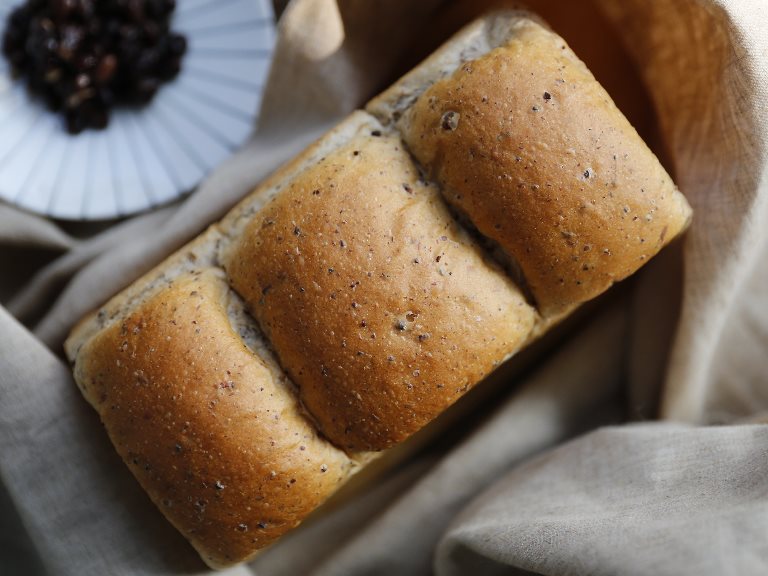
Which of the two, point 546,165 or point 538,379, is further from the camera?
point 538,379

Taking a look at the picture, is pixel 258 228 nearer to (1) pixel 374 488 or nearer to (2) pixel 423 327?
(2) pixel 423 327

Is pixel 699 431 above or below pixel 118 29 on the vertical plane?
below

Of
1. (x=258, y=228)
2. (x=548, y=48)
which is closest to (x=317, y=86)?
(x=258, y=228)

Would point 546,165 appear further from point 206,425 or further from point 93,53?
point 93,53

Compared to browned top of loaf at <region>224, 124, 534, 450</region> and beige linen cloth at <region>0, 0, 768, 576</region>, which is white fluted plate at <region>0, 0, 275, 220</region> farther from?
browned top of loaf at <region>224, 124, 534, 450</region>

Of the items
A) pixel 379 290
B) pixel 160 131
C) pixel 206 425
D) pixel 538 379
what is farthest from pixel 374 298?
pixel 160 131

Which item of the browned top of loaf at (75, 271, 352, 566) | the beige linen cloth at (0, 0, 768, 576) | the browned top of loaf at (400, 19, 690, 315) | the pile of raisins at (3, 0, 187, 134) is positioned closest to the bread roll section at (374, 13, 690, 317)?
the browned top of loaf at (400, 19, 690, 315)
